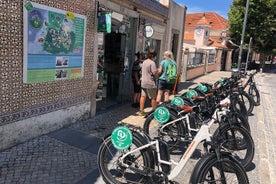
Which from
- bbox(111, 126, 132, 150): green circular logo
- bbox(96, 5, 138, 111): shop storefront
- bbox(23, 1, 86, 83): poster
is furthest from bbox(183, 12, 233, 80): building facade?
bbox(111, 126, 132, 150): green circular logo

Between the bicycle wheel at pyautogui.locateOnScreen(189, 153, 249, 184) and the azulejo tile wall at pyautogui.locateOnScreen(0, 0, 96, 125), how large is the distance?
9.77ft

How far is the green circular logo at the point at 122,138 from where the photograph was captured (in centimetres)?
317

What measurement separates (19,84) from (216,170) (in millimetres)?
3227

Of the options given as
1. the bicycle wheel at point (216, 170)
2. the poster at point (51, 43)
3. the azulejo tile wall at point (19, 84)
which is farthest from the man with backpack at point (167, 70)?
the bicycle wheel at point (216, 170)

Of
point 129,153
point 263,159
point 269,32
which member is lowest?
point 263,159

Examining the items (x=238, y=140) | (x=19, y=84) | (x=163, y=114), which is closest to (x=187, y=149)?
(x=163, y=114)

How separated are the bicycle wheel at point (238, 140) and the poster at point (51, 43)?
3125 millimetres

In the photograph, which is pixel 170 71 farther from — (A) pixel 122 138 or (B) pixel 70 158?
(A) pixel 122 138

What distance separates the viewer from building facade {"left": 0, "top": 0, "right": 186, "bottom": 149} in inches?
159

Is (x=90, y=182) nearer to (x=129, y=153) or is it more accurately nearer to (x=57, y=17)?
(x=129, y=153)

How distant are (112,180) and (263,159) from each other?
2.90 m

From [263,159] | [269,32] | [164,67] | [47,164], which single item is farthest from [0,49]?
[269,32]

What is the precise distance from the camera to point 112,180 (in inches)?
134

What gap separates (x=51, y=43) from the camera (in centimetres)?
475
